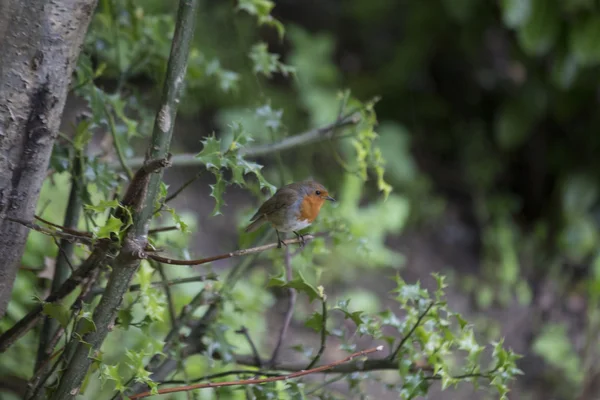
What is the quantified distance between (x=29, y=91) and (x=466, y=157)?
3549 millimetres

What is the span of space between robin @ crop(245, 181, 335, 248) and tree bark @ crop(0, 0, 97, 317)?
1.10 ft

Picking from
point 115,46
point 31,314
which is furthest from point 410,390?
point 115,46

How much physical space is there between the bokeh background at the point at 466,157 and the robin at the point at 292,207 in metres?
1.82

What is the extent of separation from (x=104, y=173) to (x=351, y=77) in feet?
11.2

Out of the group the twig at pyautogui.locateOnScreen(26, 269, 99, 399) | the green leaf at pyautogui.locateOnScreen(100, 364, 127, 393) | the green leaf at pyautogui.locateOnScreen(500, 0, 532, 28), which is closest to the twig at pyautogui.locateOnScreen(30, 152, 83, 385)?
the twig at pyautogui.locateOnScreen(26, 269, 99, 399)

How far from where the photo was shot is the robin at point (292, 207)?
1025 mm

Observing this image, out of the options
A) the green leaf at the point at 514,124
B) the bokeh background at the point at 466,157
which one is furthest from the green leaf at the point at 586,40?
the green leaf at the point at 514,124

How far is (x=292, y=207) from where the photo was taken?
1.03 meters

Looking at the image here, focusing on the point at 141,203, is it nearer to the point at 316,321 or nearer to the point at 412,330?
the point at 316,321

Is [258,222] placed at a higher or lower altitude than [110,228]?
higher

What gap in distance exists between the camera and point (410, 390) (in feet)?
3.28

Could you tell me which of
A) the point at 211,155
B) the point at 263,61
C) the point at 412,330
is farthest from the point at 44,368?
the point at 263,61

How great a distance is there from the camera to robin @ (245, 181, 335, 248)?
1025mm

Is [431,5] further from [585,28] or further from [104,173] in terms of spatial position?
[104,173]
